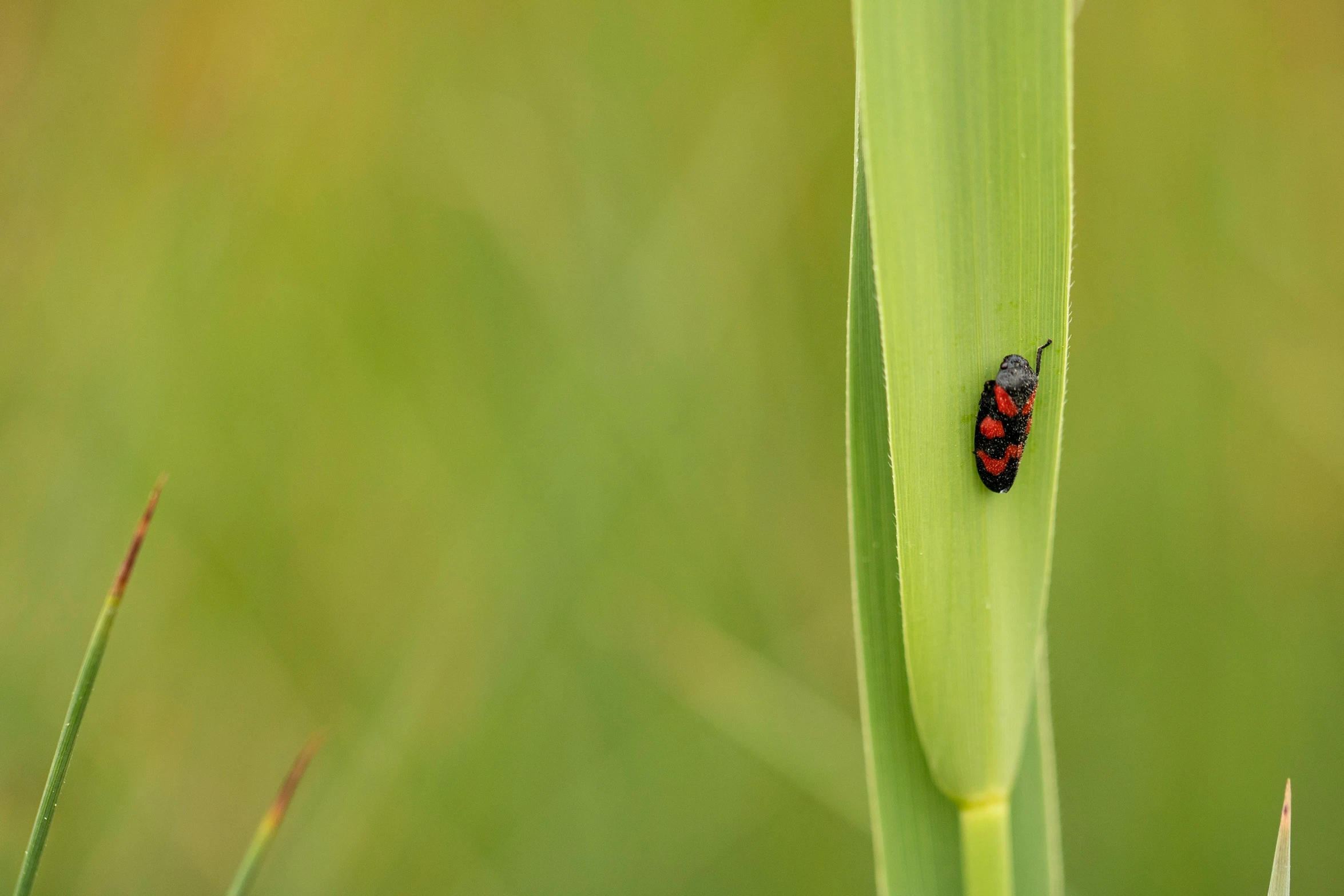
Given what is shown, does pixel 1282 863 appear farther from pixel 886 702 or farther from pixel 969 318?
pixel 969 318

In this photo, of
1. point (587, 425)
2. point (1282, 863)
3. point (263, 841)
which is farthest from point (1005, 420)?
point (587, 425)

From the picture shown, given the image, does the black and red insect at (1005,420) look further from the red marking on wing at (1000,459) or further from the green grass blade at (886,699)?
the green grass blade at (886,699)

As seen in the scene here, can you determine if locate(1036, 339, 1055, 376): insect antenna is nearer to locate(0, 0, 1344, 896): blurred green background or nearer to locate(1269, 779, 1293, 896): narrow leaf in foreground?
locate(1269, 779, 1293, 896): narrow leaf in foreground

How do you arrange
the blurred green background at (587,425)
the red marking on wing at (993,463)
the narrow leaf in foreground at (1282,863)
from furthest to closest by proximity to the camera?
the blurred green background at (587,425) < the red marking on wing at (993,463) < the narrow leaf in foreground at (1282,863)

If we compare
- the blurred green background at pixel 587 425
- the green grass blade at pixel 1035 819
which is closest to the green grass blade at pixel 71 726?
the green grass blade at pixel 1035 819

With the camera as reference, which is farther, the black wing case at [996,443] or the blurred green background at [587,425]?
the blurred green background at [587,425]

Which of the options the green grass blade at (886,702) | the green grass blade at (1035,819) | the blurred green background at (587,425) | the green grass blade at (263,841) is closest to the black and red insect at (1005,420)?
the green grass blade at (886,702)

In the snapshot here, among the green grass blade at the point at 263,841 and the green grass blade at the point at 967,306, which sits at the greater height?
the green grass blade at the point at 967,306

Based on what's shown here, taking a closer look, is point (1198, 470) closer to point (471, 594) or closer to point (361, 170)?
point (471, 594)

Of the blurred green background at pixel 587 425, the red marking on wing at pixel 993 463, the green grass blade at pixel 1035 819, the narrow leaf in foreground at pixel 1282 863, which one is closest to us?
the narrow leaf in foreground at pixel 1282 863
